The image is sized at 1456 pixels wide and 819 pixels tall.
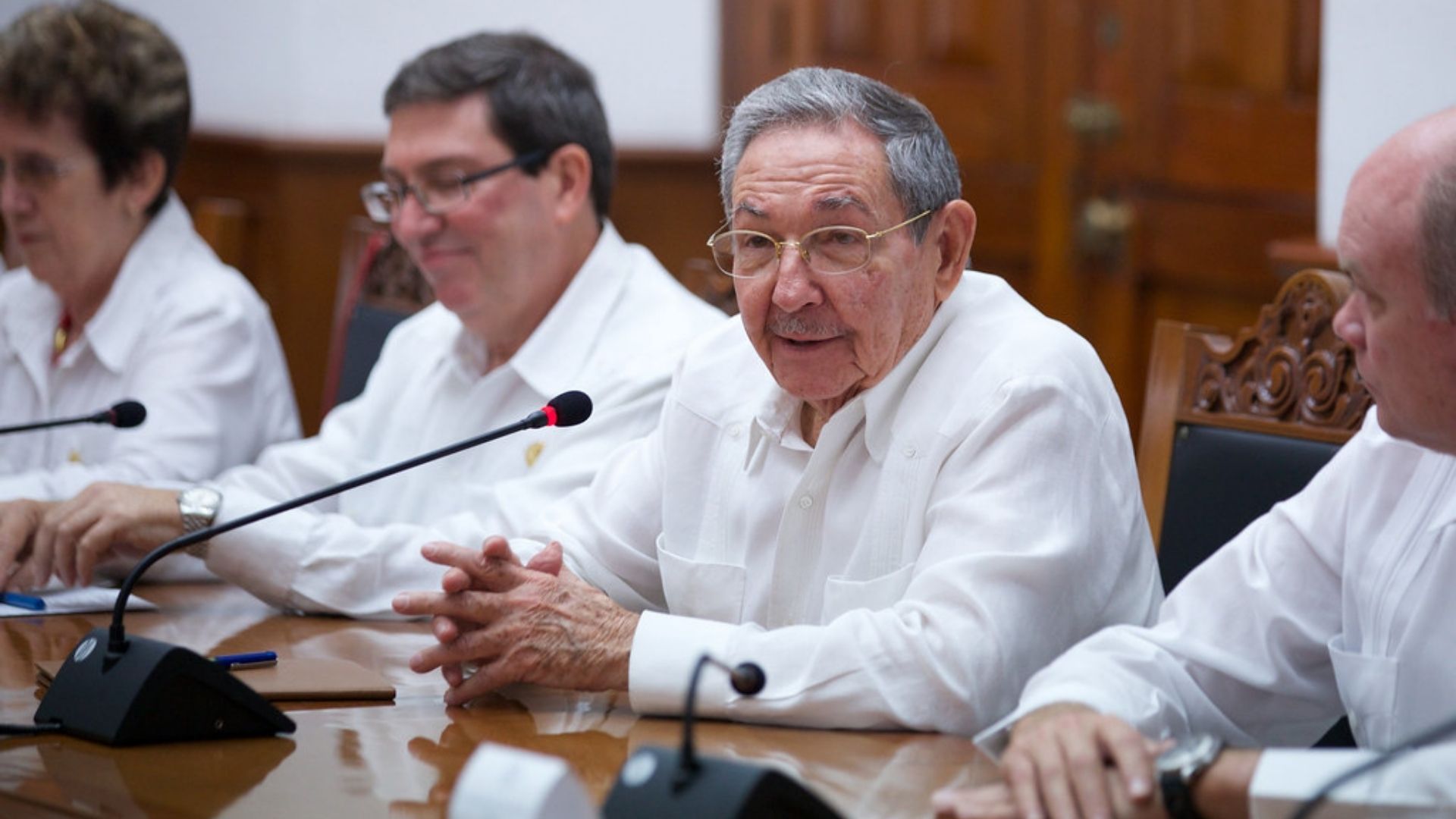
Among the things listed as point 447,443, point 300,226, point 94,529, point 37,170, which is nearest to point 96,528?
point 94,529

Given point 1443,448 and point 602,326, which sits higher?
point 1443,448

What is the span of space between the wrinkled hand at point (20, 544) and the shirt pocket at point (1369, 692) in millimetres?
1549

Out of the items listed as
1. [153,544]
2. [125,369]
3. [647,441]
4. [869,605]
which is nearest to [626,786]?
[869,605]

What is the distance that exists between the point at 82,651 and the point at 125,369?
126 centimetres

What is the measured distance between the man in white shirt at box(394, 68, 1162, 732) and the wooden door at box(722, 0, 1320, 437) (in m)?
2.27

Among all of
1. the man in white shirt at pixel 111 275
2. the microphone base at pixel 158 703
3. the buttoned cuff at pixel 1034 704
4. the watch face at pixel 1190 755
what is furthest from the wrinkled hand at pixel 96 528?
the watch face at pixel 1190 755

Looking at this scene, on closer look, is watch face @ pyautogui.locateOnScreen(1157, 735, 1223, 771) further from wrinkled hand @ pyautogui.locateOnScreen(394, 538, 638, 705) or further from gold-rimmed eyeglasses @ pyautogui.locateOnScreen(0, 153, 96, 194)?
gold-rimmed eyeglasses @ pyautogui.locateOnScreen(0, 153, 96, 194)

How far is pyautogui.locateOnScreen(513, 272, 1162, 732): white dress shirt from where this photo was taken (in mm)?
1605

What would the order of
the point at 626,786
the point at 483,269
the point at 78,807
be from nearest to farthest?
the point at 626,786 → the point at 78,807 → the point at 483,269

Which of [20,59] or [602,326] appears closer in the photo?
[602,326]

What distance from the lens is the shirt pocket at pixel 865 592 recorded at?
175cm

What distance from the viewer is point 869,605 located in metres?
1.78

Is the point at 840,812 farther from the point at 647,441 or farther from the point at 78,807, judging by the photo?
the point at 647,441

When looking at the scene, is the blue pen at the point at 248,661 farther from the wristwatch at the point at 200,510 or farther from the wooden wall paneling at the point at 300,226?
the wooden wall paneling at the point at 300,226
